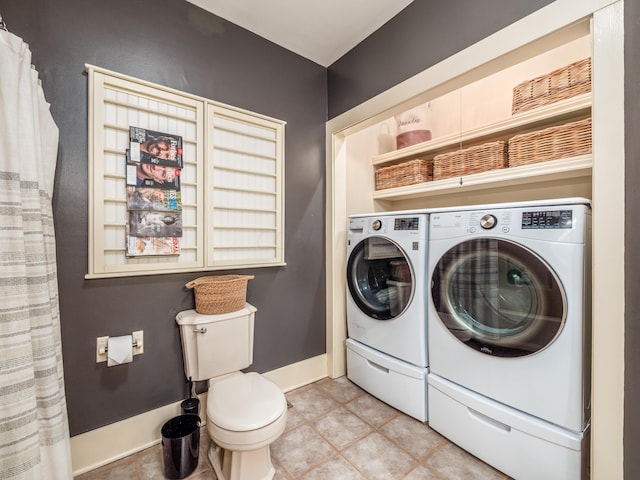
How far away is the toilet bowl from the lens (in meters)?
1.17

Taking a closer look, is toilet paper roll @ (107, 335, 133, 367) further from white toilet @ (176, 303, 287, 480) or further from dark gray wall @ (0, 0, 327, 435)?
white toilet @ (176, 303, 287, 480)

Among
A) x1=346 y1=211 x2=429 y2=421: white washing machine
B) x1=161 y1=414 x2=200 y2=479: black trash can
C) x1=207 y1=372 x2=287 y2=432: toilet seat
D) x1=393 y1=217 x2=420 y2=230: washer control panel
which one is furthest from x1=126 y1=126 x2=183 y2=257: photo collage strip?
x1=393 y1=217 x2=420 y2=230: washer control panel

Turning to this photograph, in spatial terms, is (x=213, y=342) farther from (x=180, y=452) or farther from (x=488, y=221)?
(x=488, y=221)

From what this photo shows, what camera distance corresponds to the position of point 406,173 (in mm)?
2268

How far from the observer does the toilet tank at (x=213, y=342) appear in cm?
155

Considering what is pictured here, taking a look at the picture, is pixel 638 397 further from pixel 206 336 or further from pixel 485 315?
pixel 206 336

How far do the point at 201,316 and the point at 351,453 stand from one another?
3.54 feet

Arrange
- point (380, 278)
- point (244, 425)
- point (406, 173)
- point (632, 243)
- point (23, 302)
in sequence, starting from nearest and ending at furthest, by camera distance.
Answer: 1. point (23, 302)
2. point (632, 243)
3. point (244, 425)
4. point (380, 278)
5. point (406, 173)

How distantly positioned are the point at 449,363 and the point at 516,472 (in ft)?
1.64

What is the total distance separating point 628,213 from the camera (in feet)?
3.33

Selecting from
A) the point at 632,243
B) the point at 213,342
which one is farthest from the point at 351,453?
the point at 632,243

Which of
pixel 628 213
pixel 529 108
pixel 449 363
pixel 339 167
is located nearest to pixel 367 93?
pixel 339 167

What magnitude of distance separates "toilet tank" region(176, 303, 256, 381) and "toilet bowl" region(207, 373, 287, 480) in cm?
16

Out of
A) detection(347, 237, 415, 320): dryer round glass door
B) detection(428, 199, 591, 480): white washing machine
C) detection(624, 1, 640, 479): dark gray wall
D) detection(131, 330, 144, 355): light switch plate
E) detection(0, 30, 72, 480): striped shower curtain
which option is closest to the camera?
detection(0, 30, 72, 480): striped shower curtain
